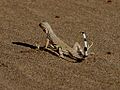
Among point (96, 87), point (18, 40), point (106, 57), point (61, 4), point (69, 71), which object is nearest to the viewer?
point (96, 87)

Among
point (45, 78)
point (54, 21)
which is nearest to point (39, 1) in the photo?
point (54, 21)

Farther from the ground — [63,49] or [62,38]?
[63,49]

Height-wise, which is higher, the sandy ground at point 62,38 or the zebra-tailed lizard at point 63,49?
the zebra-tailed lizard at point 63,49

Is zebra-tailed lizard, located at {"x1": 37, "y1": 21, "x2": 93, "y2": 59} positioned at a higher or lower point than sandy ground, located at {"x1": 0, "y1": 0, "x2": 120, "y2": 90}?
higher

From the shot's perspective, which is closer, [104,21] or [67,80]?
[67,80]

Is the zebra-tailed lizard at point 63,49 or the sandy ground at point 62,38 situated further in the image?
the zebra-tailed lizard at point 63,49

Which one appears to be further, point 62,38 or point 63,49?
point 62,38

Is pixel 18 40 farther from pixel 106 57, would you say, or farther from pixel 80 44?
pixel 106 57

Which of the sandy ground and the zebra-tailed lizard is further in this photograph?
the zebra-tailed lizard
